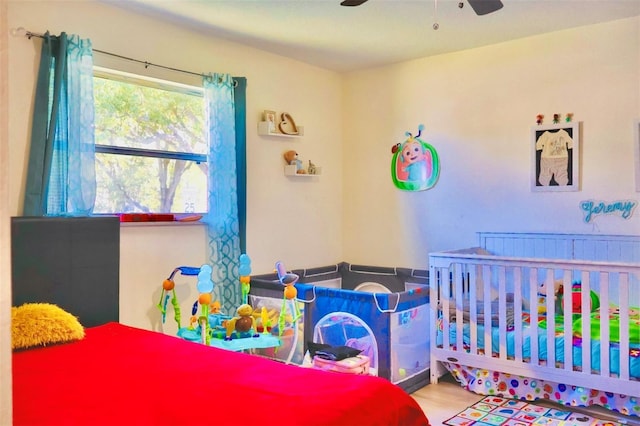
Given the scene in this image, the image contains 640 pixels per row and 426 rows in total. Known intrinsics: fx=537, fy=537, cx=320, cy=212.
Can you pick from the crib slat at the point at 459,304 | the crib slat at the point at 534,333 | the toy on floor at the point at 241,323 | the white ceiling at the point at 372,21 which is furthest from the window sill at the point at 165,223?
the crib slat at the point at 534,333

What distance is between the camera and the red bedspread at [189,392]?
1493 millimetres

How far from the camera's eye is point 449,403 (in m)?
3.05

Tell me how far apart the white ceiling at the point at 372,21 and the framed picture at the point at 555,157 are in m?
0.67

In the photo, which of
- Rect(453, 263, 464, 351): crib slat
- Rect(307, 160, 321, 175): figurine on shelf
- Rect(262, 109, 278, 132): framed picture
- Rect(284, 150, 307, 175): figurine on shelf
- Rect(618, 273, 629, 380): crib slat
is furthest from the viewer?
Rect(307, 160, 321, 175): figurine on shelf

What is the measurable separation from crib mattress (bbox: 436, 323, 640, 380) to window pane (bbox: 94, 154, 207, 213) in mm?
1872

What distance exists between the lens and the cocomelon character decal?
4.22 meters

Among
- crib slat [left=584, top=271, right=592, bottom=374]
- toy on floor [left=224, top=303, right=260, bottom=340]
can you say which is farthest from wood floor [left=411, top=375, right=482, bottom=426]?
toy on floor [left=224, top=303, right=260, bottom=340]

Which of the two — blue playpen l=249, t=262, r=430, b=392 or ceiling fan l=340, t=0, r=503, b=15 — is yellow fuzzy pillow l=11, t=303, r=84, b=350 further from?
ceiling fan l=340, t=0, r=503, b=15

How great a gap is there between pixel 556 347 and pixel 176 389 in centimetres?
212

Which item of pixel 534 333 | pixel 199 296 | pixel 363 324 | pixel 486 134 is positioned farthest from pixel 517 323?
pixel 199 296

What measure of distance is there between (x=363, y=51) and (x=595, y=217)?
2.01 metres

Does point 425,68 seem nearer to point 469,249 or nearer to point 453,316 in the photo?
point 469,249

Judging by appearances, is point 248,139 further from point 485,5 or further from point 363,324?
point 485,5

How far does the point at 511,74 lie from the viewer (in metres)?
3.82
